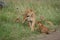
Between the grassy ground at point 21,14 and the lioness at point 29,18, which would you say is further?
the lioness at point 29,18

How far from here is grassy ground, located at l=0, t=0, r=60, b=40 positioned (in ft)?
29.8

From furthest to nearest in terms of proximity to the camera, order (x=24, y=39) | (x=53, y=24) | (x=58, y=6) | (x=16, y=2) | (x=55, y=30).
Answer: (x=58, y=6), (x=16, y=2), (x=53, y=24), (x=55, y=30), (x=24, y=39)

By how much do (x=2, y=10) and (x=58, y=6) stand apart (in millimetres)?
4509

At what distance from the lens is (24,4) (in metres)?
12.5

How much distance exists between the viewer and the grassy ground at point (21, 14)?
9.08 metres

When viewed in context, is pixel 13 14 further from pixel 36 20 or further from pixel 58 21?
pixel 58 21

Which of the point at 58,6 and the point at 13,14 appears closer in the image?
the point at 13,14

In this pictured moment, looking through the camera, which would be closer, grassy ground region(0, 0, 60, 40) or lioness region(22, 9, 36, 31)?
grassy ground region(0, 0, 60, 40)

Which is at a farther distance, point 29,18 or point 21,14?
point 21,14

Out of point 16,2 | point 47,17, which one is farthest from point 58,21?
point 16,2

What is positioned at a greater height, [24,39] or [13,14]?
[13,14]

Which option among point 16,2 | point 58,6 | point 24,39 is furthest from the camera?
point 58,6

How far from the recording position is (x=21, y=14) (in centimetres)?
1145

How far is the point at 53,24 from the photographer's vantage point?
38.9 ft
